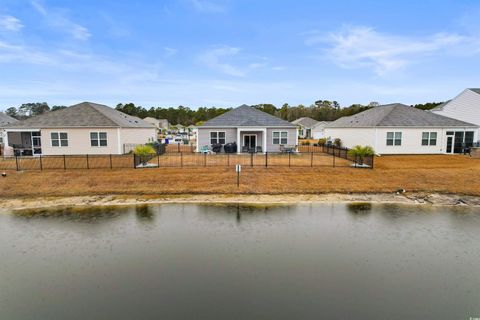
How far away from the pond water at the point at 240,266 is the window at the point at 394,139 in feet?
57.1

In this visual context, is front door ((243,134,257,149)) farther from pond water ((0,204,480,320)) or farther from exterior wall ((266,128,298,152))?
pond water ((0,204,480,320))

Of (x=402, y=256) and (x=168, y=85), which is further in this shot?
(x=168, y=85)

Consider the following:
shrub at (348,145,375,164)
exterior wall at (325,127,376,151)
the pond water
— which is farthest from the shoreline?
exterior wall at (325,127,376,151)

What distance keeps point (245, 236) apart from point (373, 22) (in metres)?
22.2

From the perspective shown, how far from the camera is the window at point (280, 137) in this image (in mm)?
29594

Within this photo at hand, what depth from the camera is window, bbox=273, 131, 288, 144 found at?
29.6 meters

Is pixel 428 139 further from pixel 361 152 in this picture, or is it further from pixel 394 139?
pixel 361 152

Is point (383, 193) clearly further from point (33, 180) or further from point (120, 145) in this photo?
point (120, 145)

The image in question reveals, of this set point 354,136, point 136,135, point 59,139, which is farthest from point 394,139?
point 59,139

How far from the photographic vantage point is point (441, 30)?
24828 mm

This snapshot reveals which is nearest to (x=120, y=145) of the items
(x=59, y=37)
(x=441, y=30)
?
(x=59, y=37)

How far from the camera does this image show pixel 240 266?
24.0 feet

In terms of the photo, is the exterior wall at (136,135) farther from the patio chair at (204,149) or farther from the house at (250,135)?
the patio chair at (204,149)

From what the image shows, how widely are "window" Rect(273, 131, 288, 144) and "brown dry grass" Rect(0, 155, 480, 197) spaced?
401 inches
